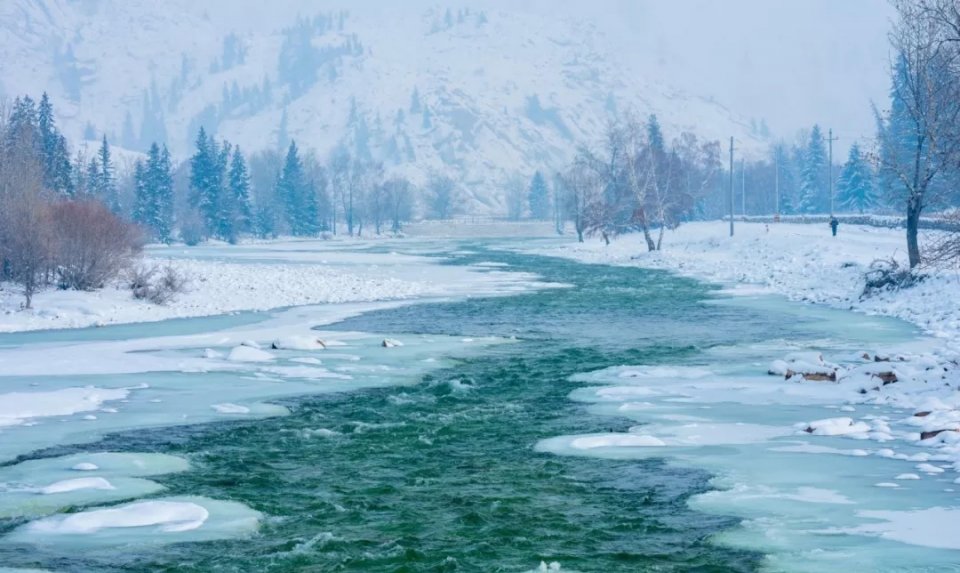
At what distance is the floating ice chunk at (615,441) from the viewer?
51.5ft

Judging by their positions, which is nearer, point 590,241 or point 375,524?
point 375,524

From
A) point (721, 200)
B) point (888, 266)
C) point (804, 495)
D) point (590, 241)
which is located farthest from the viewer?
point (721, 200)

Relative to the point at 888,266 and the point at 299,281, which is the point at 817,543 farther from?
the point at 299,281

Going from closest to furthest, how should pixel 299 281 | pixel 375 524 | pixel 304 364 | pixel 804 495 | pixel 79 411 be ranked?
pixel 375 524
pixel 804 495
pixel 79 411
pixel 304 364
pixel 299 281

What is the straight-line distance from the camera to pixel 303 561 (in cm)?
1056

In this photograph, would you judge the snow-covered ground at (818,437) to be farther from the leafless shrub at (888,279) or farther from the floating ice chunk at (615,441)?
the leafless shrub at (888,279)

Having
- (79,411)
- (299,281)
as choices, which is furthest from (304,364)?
(299,281)

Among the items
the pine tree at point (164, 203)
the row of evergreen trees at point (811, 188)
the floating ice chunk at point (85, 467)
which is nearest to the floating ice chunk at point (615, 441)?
the floating ice chunk at point (85, 467)

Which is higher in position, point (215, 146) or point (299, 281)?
point (215, 146)

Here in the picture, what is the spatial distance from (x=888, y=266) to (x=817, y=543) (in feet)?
104

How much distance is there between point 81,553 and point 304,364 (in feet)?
45.4

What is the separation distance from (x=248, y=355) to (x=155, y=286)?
57.1 ft

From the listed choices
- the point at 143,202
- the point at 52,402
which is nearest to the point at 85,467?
the point at 52,402

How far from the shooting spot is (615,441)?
15969 mm
